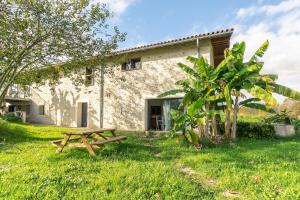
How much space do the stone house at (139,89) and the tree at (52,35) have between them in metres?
3.36

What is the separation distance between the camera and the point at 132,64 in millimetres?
17406

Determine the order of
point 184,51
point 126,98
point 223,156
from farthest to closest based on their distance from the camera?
point 126,98 → point 184,51 → point 223,156

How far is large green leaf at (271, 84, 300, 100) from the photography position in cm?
1025

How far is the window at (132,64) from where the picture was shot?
17047 mm

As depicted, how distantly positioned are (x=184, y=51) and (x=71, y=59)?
691 cm

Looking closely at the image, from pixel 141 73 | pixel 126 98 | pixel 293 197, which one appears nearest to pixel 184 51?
pixel 141 73

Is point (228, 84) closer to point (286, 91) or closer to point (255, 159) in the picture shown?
point (286, 91)

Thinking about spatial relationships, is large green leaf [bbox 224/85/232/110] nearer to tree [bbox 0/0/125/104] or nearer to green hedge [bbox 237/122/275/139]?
green hedge [bbox 237/122/275/139]

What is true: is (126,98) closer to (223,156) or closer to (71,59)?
(71,59)

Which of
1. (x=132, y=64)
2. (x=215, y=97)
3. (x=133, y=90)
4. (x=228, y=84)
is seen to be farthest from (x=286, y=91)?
(x=132, y=64)

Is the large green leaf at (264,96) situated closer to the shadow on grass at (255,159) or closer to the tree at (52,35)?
the shadow on grass at (255,159)

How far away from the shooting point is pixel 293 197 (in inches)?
183

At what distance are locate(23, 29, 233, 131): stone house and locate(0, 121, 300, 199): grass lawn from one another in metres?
7.42

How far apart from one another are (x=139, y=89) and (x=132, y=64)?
2.09 metres
